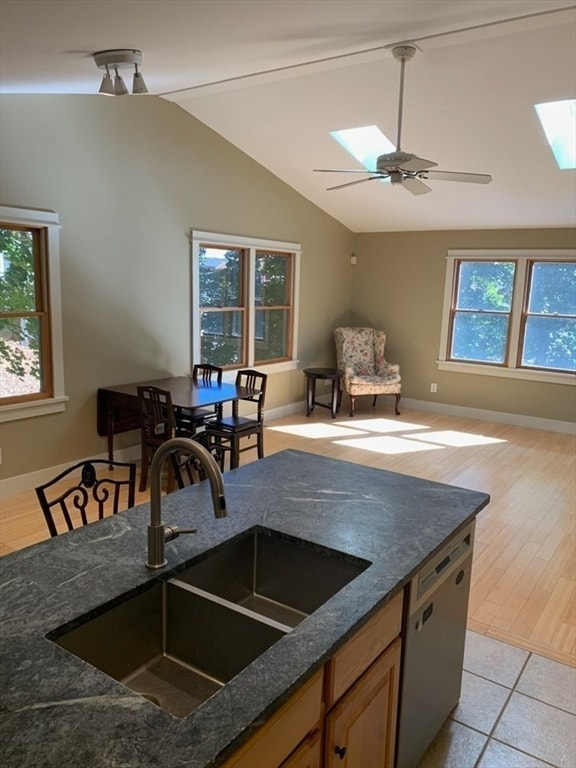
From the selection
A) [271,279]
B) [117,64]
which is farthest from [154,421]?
[271,279]

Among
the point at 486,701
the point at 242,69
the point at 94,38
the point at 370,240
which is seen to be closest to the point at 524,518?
the point at 486,701

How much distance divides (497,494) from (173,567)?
12.8 ft

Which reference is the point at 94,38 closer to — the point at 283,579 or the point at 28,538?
the point at 283,579

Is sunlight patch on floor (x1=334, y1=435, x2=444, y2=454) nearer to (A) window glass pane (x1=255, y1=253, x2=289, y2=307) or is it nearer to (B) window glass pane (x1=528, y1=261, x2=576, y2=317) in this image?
(A) window glass pane (x1=255, y1=253, x2=289, y2=307)

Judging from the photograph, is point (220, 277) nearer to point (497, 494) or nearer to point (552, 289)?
point (497, 494)

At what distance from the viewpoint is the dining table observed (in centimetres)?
467

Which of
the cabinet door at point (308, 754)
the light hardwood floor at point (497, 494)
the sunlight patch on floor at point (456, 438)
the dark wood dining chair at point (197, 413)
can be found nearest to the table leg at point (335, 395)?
the light hardwood floor at point (497, 494)

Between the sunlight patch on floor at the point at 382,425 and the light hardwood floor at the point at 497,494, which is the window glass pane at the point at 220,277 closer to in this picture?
the light hardwood floor at the point at 497,494

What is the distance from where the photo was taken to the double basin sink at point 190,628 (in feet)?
4.60

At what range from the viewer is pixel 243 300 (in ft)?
21.1

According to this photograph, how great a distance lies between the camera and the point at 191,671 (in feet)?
4.97

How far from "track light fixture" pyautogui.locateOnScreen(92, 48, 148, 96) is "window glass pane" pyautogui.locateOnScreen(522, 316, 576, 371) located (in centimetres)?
543

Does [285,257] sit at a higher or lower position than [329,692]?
higher

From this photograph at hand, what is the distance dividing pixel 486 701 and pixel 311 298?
561cm
